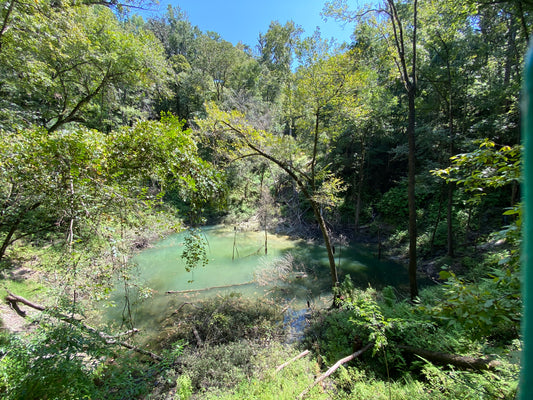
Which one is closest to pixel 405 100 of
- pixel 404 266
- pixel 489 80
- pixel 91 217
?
pixel 489 80

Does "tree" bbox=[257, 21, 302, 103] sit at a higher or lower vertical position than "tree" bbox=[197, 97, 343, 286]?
higher

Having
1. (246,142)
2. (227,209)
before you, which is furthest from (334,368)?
(246,142)

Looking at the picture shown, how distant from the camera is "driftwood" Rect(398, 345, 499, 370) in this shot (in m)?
3.36

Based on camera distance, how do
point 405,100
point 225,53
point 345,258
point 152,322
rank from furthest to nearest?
point 225,53
point 405,100
point 345,258
point 152,322

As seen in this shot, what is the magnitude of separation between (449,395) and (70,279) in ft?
16.6

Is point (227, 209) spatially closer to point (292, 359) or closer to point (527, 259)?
point (292, 359)

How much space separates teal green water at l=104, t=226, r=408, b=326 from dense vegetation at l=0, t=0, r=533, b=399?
0.89m

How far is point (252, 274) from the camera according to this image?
10055 mm

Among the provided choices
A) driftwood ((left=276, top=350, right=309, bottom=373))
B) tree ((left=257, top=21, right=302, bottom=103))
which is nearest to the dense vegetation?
driftwood ((left=276, top=350, right=309, bottom=373))

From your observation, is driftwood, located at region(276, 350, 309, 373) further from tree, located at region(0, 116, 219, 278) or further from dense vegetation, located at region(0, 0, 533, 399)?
tree, located at region(0, 116, 219, 278)

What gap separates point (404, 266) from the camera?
34.7ft

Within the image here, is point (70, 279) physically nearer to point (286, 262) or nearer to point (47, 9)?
point (47, 9)

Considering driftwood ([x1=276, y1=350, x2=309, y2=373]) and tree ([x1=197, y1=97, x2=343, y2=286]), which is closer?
driftwood ([x1=276, y1=350, x2=309, y2=373])

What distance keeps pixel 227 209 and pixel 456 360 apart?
18.8 ft
